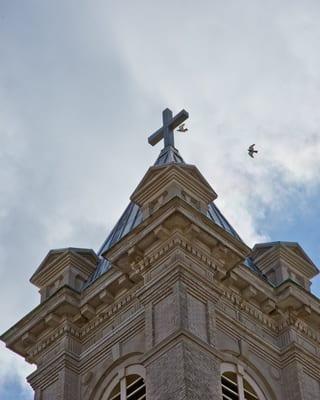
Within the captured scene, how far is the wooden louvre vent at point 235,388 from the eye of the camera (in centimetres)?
4376

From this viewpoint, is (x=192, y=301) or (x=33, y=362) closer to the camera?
(x=192, y=301)

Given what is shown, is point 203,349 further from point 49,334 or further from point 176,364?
point 49,334

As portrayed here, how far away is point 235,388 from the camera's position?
44.3 metres

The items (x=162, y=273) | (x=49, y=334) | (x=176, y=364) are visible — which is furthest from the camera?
(x=49, y=334)

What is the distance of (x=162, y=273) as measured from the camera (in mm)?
45219

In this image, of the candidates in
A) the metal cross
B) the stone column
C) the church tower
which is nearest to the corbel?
the church tower

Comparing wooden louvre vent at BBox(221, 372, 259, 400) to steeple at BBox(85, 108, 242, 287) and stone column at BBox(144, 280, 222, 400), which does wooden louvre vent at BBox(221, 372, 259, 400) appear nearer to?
stone column at BBox(144, 280, 222, 400)

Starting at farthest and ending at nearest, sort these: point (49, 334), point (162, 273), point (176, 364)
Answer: point (49, 334), point (162, 273), point (176, 364)

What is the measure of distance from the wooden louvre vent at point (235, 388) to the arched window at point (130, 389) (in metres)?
2.30

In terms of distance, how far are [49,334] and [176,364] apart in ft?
24.7

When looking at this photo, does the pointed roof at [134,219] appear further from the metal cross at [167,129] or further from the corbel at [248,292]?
the corbel at [248,292]

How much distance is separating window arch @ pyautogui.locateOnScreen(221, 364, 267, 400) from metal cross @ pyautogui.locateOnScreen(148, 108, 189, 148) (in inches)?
465

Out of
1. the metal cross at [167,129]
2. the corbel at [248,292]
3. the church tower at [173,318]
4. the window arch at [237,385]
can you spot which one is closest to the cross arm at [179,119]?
the metal cross at [167,129]

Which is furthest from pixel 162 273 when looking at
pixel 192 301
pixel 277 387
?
pixel 277 387
